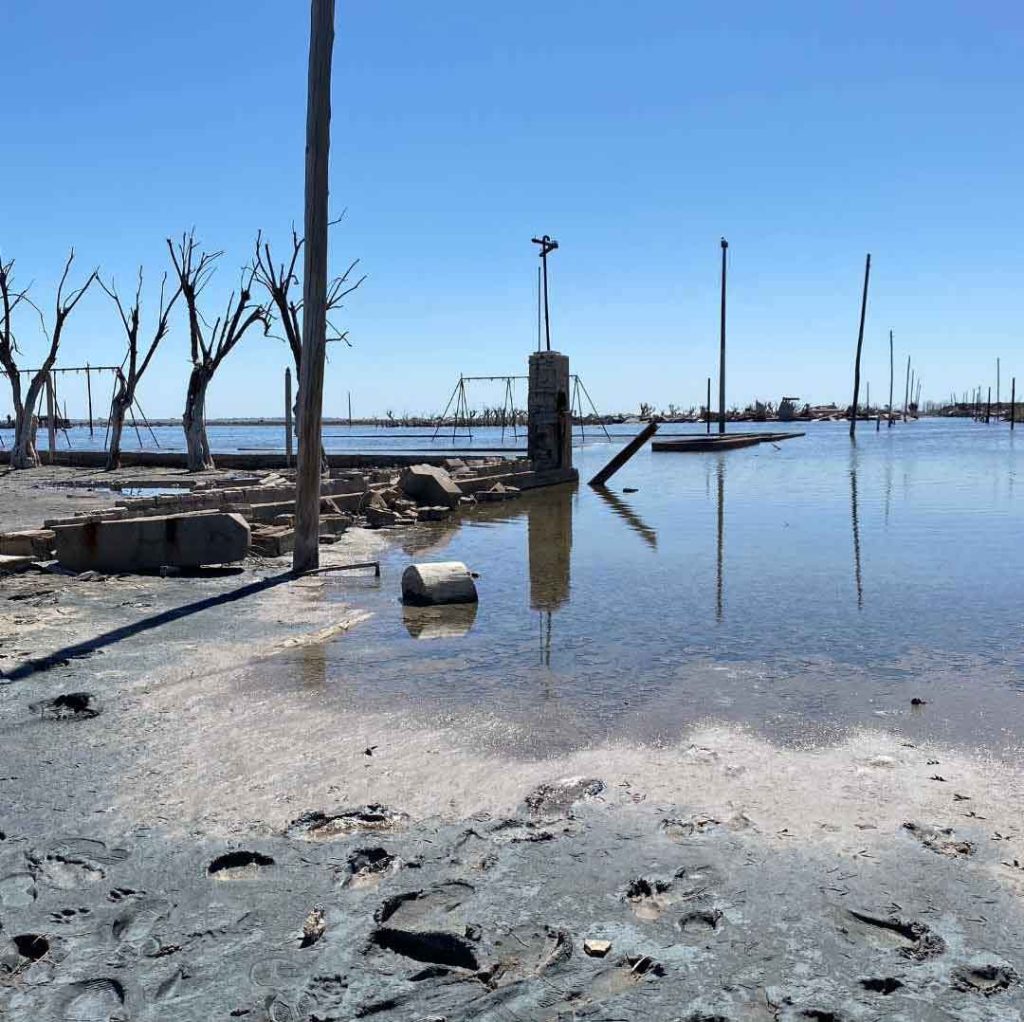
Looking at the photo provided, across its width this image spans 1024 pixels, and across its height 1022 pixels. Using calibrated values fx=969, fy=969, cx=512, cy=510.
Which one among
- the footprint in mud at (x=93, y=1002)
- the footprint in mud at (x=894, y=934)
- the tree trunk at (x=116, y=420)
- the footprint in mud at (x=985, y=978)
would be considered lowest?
the footprint in mud at (x=93, y=1002)

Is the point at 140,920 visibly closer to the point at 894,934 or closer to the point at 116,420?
the point at 894,934

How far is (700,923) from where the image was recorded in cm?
271

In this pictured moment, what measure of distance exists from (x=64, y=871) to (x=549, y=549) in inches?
323

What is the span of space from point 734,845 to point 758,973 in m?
0.72

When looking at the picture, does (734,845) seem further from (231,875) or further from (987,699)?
(987,699)

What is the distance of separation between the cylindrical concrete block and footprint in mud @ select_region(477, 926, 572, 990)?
4.75 meters

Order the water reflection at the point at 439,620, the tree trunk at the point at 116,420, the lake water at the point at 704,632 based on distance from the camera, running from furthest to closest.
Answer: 1. the tree trunk at the point at 116,420
2. the water reflection at the point at 439,620
3. the lake water at the point at 704,632

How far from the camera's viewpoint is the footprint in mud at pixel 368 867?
9.70ft

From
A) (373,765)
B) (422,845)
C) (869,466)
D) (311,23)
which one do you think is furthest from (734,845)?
(869,466)

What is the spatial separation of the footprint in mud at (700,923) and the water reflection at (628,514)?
8.43m

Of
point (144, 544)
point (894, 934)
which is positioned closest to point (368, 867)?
point (894, 934)

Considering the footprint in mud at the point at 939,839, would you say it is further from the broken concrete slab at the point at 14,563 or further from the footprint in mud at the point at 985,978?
the broken concrete slab at the point at 14,563

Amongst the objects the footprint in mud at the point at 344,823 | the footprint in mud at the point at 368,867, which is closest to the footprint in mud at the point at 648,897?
the footprint in mud at the point at 368,867

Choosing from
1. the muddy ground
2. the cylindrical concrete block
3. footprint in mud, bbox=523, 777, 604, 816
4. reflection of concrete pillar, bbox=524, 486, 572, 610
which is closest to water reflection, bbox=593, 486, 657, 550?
reflection of concrete pillar, bbox=524, 486, 572, 610
